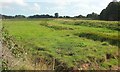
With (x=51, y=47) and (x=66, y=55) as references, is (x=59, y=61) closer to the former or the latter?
(x=66, y=55)

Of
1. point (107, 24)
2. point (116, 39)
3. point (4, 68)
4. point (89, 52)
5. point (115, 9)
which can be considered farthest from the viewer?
point (115, 9)

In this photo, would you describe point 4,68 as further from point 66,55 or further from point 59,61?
point 66,55

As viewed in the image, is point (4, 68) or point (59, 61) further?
point (59, 61)

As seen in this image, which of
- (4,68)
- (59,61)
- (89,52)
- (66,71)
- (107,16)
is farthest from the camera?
(107,16)

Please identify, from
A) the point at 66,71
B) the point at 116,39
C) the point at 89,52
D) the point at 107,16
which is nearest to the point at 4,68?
the point at 66,71

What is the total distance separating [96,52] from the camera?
20609mm

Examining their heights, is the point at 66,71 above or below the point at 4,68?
below

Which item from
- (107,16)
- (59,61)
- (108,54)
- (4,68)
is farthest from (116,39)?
(107,16)

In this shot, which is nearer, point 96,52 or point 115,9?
point 96,52

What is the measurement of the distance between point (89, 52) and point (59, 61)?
12.1ft

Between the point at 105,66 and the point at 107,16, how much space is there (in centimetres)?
4512

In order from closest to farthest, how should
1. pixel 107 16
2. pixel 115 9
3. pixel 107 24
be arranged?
pixel 107 24 < pixel 115 9 < pixel 107 16

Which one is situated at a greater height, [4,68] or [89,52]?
[4,68]

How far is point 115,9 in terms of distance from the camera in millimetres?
58375
